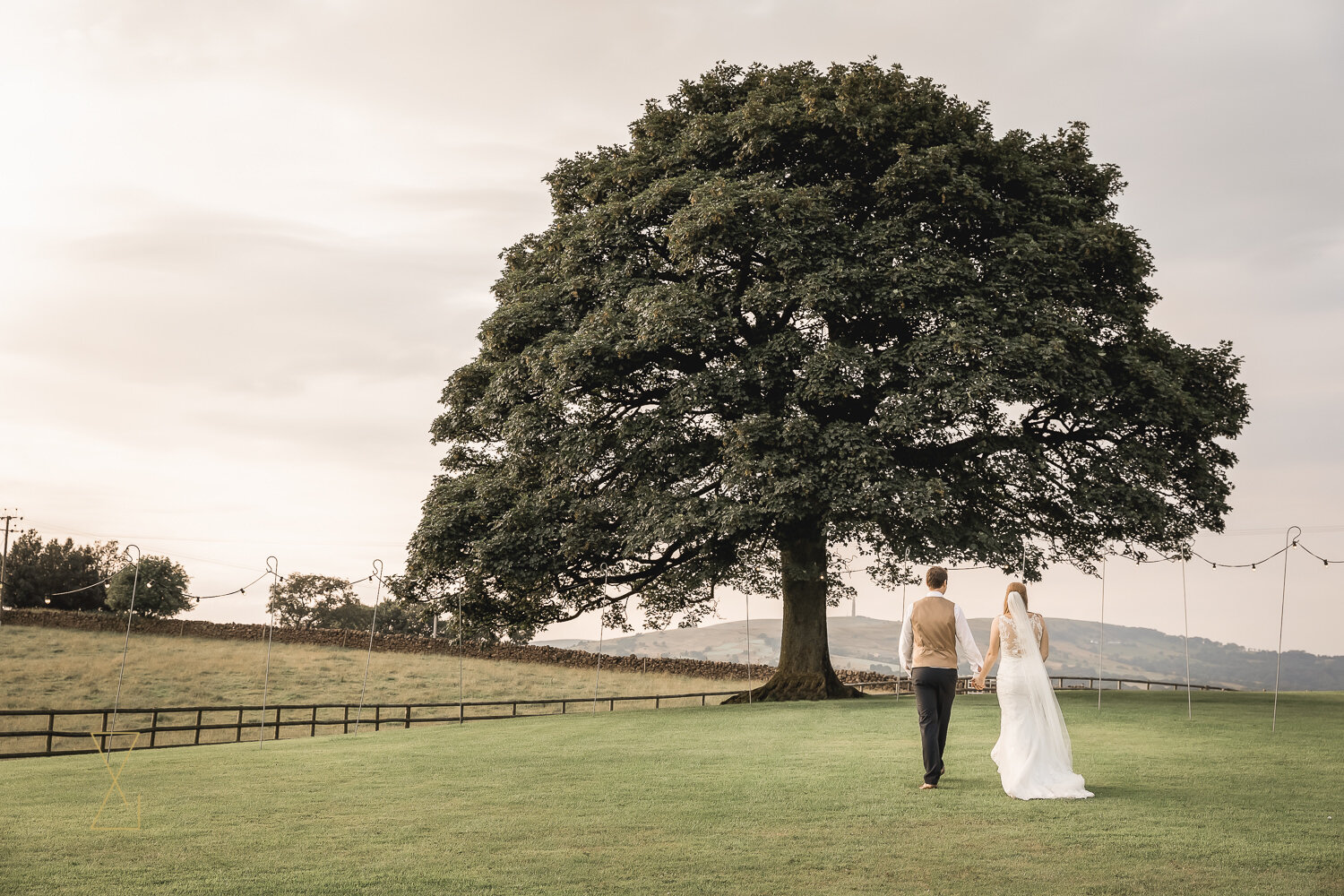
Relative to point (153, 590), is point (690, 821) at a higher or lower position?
higher

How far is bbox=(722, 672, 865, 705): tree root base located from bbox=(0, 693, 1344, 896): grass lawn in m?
8.70

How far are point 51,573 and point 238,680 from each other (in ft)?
124

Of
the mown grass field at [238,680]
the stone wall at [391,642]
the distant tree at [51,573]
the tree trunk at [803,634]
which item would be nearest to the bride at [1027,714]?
the tree trunk at [803,634]

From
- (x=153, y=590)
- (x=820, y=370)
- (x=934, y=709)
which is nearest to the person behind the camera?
(x=934, y=709)

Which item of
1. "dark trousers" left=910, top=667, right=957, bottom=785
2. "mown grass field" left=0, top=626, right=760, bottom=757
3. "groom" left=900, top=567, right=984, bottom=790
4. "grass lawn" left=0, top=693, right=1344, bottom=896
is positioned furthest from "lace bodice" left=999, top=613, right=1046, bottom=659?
"mown grass field" left=0, top=626, right=760, bottom=757

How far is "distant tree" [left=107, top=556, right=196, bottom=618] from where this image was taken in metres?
56.4

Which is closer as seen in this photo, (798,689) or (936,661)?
(936,661)

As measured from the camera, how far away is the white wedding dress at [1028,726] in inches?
350

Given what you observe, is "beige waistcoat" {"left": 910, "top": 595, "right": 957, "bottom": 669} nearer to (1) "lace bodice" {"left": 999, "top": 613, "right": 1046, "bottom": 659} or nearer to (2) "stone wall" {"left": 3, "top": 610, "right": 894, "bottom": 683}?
(1) "lace bodice" {"left": 999, "top": 613, "right": 1046, "bottom": 659}

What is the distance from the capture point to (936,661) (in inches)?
368

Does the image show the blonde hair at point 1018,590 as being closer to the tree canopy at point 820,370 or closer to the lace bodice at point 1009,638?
the lace bodice at point 1009,638

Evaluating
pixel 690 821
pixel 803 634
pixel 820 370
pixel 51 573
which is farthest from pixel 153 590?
pixel 690 821

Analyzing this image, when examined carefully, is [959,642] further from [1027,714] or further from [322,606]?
[322,606]

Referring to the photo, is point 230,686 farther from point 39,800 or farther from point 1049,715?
point 1049,715
